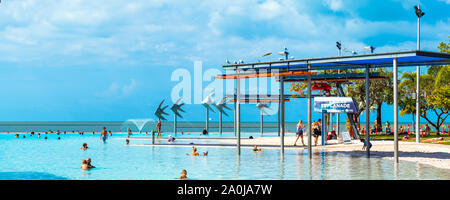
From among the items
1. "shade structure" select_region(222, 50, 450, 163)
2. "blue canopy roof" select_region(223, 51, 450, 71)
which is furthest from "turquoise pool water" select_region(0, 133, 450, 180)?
"blue canopy roof" select_region(223, 51, 450, 71)

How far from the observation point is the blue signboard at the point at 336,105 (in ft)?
94.5

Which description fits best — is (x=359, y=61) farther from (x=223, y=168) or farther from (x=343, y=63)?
(x=223, y=168)

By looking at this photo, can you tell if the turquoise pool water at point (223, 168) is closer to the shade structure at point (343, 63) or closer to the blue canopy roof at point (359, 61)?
the shade structure at point (343, 63)

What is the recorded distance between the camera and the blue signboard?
1134 inches

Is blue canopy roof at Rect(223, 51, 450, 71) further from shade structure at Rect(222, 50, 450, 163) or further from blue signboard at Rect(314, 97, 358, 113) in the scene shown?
blue signboard at Rect(314, 97, 358, 113)

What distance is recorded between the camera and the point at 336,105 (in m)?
29.0

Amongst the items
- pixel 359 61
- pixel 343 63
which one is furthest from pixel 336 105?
pixel 359 61

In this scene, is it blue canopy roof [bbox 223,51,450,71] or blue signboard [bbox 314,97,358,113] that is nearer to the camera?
blue canopy roof [bbox 223,51,450,71]

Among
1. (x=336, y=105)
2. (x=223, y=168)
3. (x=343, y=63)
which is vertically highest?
(x=343, y=63)
